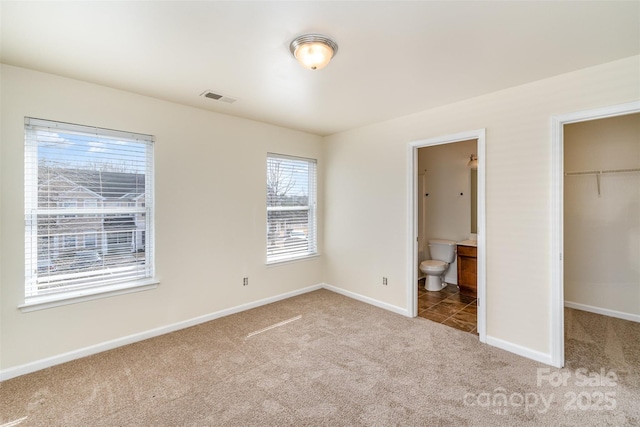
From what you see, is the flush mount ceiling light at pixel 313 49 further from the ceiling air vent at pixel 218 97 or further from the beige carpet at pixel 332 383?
the beige carpet at pixel 332 383

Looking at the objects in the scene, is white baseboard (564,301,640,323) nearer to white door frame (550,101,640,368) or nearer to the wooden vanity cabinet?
the wooden vanity cabinet

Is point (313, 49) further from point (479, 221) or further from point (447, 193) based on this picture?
point (447, 193)

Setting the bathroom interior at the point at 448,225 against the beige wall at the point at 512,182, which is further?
the bathroom interior at the point at 448,225

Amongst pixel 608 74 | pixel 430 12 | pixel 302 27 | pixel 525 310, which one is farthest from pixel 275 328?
pixel 608 74

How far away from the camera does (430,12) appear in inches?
65.2

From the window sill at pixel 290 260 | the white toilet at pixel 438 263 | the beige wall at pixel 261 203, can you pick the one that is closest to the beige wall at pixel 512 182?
the beige wall at pixel 261 203

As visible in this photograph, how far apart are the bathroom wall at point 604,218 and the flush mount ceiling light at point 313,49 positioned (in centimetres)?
366

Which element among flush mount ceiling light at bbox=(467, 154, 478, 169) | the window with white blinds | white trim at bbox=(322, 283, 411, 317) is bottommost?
white trim at bbox=(322, 283, 411, 317)

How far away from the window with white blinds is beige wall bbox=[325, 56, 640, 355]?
9.45 feet

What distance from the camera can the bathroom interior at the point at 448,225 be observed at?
4391mm

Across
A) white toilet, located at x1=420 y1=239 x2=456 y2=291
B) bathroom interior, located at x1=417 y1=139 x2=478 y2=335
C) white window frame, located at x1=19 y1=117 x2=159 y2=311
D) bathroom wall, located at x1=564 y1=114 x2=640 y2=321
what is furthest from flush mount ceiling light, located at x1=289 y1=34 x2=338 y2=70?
bathroom wall, located at x1=564 y1=114 x2=640 y2=321

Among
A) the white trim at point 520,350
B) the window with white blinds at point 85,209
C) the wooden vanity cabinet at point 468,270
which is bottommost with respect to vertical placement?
A: the white trim at point 520,350

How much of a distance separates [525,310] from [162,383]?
324 centimetres

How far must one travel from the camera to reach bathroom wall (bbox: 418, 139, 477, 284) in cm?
484
